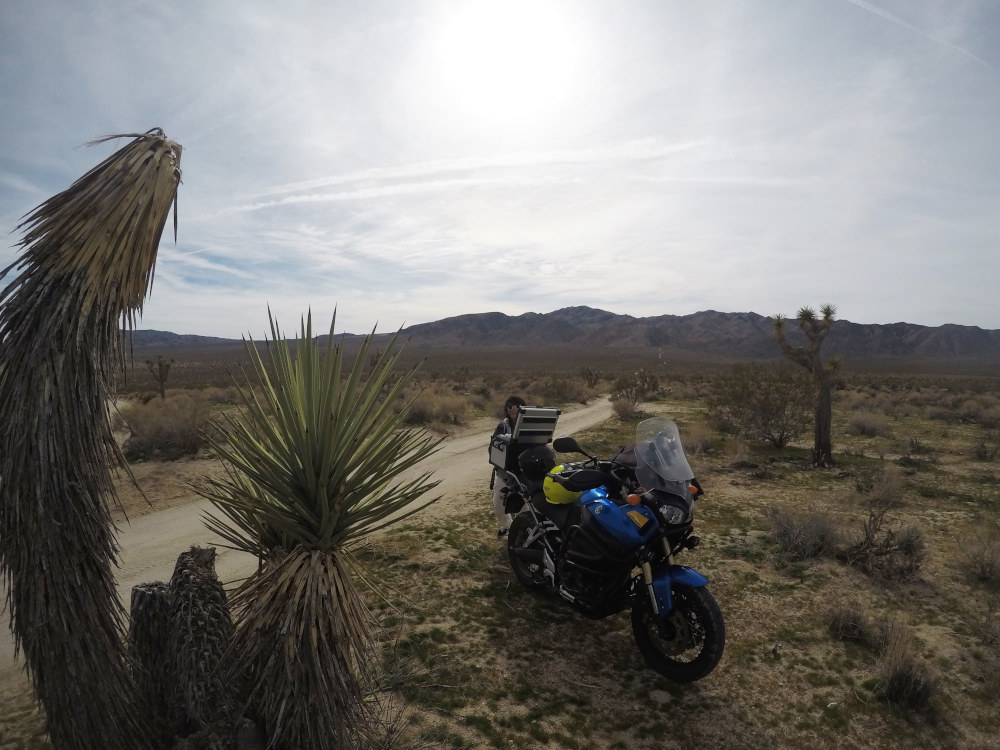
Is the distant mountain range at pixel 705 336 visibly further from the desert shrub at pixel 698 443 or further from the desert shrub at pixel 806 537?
the desert shrub at pixel 806 537

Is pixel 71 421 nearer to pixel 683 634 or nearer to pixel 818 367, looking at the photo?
pixel 683 634

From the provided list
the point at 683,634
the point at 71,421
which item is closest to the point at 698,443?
the point at 683,634

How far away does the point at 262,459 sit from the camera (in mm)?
2764

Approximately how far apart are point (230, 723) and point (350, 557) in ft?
3.19

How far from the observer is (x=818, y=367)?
39.0 ft

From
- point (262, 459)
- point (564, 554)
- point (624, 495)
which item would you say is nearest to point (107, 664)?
point (262, 459)

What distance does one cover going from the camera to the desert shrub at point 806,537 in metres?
6.27

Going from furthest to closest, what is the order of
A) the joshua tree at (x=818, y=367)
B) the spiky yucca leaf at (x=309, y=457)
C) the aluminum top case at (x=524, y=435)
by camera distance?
the joshua tree at (x=818, y=367) → the aluminum top case at (x=524, y=435) → the spiky yucca leaf at (x=309, y=457)

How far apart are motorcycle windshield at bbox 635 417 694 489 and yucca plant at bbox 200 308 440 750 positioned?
1.97 meters

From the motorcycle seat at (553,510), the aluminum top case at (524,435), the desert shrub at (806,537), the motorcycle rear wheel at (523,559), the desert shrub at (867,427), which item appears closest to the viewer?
the motorcycle seat at (553,510)

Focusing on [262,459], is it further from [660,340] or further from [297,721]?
[660,340]

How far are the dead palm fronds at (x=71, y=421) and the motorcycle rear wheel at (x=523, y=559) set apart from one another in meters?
3.60

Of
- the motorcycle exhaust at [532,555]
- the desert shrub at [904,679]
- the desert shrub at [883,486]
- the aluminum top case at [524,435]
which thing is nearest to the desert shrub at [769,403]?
the desert shrub at [883,486]

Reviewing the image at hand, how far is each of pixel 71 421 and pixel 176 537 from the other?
592 centimetres
